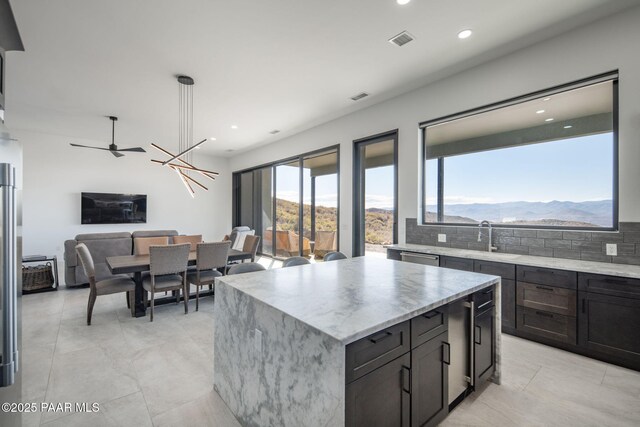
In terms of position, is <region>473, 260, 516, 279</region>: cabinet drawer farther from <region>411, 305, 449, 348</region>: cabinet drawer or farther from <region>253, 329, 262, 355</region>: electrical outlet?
<region>253, 329, 262, 355</region>: electrical outlet

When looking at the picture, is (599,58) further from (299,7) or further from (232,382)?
(232,382)

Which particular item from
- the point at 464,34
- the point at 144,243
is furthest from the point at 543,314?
the point at 144,243

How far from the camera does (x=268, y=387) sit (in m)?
1.55

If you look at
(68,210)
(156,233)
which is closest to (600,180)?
(156,233)

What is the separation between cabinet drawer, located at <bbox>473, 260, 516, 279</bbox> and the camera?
2.97 m

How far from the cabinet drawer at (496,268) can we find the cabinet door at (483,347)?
1.03m

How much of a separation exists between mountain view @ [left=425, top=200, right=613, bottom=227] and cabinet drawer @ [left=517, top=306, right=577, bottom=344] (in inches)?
40.4

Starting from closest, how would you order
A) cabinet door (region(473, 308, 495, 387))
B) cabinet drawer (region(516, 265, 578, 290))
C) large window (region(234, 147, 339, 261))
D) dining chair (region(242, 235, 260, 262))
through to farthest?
1. cabinet door (region(473, 308, 495, 387))
2. cabinet drawer (region(516, 265, 578, 290))
3. dining chair (region(242, 235, 260, 262))
4. large window (region(234, 147, 339, 261))

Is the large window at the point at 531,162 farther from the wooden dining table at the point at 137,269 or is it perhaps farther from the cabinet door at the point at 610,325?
the wooden dining table at the point at 137,269

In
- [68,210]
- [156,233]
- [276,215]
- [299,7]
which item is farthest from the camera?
[276,215]

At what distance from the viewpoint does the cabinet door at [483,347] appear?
200 centimetres

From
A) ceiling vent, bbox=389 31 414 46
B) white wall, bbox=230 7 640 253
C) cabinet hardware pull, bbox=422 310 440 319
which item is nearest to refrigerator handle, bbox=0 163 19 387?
cabinet hardware pull, bbox=422 310 440 319

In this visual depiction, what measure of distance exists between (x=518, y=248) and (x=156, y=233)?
6.05 m

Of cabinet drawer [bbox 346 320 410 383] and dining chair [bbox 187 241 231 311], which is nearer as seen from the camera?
cabinet drawer [bbox 346 320 410 383]
